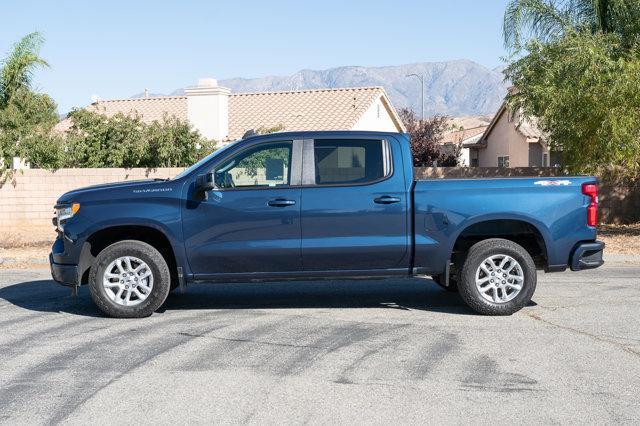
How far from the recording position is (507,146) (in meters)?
44.9

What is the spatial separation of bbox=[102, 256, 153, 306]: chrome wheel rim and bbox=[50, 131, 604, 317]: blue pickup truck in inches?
0.4

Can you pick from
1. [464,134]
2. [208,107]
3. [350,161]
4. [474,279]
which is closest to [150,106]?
[208,107]

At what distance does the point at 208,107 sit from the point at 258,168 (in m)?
21.4

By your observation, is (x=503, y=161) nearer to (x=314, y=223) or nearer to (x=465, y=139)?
(x=465, y=139)

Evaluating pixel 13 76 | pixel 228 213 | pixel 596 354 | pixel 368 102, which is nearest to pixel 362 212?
pixel 228 213

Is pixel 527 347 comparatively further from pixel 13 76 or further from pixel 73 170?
pixel 13 76

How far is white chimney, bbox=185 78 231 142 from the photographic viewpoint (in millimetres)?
29453

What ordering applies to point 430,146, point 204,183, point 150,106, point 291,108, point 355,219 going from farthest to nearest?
point 150,106 → point 430,146 → point 291,108 → point 355,219 → point 204,183

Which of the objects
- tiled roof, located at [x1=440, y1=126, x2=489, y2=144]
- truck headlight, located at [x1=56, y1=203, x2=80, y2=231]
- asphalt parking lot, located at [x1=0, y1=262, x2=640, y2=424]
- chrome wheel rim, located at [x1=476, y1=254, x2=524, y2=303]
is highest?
tiled roof, located at [x1=440, y1=126, x2=489, y2=144]

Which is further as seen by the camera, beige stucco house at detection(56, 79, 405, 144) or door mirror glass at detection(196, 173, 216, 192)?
beige stucco house at detection(56, 79, 405, 144)

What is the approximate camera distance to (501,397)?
581 centimetres

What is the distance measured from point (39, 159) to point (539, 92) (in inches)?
505

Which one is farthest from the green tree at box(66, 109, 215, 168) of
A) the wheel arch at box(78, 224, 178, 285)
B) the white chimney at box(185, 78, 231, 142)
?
the wheel arch at box(78, 224, 178, 285)

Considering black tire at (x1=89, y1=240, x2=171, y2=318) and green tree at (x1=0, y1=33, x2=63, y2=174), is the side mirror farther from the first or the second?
green tree at (x1=0, y1=33, x2=63, y2=174)
